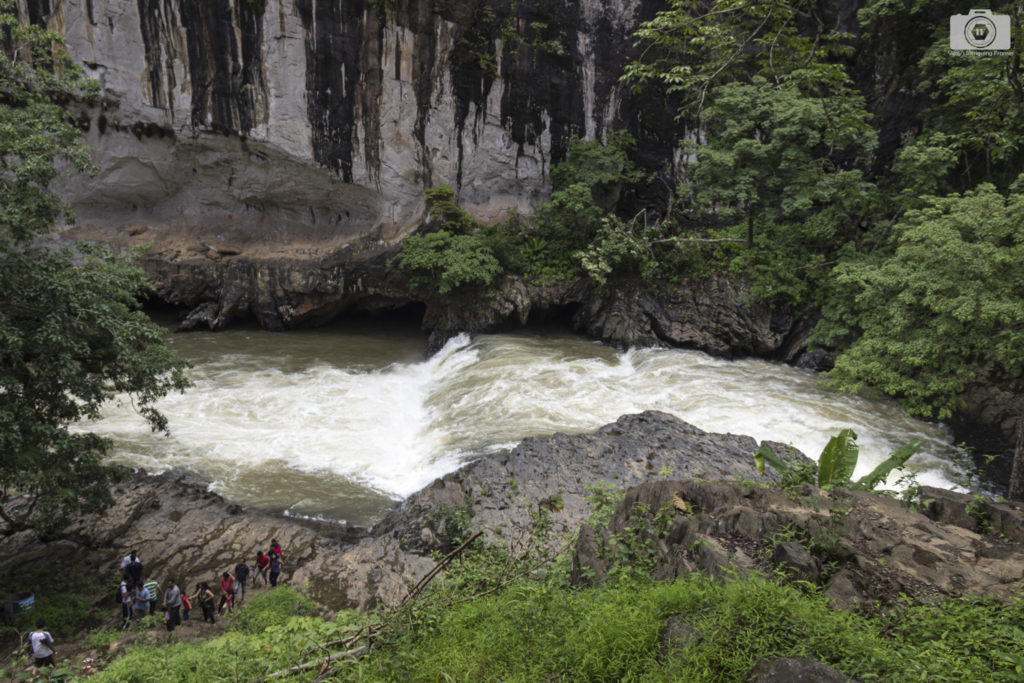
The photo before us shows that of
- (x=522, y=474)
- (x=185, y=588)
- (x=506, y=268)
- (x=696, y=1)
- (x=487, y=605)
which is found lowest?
(x=185, y=588)

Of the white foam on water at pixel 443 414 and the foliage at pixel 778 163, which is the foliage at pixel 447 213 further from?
the foliage at pixel 778 163

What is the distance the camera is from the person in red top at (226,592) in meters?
6.58

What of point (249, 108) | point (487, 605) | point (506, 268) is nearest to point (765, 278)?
point (506, 268)

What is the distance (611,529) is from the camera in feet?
15.4

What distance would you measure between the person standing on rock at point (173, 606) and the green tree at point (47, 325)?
1676 mm

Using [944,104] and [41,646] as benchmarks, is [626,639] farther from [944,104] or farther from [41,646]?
[944,104]

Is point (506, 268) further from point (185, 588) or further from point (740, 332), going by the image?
point (185, 588)

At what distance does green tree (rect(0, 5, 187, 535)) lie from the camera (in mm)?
5840

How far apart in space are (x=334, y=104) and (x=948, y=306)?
16525 mm

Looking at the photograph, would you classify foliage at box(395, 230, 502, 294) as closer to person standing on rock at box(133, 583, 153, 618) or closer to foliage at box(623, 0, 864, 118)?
person standing on rock at box(133, 583, 153, 618)

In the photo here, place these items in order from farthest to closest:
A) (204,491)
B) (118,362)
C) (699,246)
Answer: (699,246) < (204,491) < (118,362)

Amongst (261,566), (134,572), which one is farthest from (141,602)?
(261,566)

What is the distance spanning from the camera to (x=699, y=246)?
15.5 metres

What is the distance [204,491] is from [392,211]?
11993 millimetres
